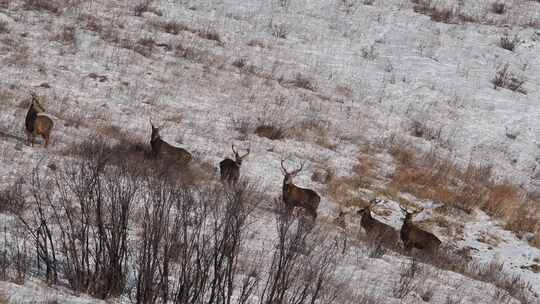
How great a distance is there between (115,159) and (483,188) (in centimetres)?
747

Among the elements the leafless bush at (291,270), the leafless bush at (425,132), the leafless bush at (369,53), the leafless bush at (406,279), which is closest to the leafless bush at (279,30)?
the leafless bush at (369,53)

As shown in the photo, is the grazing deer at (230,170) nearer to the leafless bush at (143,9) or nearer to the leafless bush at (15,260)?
the leafless bush at (15,260)

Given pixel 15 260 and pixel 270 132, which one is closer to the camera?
pixel 15 260

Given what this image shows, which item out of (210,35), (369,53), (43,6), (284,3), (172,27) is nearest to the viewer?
(43,6)

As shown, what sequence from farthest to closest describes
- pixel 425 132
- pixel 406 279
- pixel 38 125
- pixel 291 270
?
pixel 425 132 → pixel 38 125 → pixel 406 279 → pixel 291 270

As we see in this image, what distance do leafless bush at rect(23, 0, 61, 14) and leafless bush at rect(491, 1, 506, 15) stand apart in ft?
39.7

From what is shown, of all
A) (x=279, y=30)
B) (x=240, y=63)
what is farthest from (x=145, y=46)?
(x=279, y=30)

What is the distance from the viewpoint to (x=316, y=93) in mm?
16188

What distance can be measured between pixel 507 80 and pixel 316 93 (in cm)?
516

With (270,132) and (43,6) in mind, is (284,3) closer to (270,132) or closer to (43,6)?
(43,6)

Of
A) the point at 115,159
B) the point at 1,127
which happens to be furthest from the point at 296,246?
the point at 1,127

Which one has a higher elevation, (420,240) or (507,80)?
(507,80)

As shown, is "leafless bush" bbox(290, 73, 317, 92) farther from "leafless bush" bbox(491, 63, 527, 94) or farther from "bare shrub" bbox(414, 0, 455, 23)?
"bare shrub" bbox(414, 0, 455, 23)

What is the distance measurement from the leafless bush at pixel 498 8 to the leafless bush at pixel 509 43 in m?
1.76
